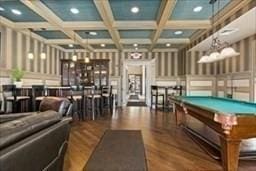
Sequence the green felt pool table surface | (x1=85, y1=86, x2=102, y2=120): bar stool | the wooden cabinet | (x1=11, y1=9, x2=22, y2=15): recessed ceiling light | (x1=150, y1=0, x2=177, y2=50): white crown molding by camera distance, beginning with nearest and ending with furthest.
Result: the green felt pool table surface, (x1=150, y1=0, x2=177, y2=50): white crown molding, (x1=11, y1=9, x2=22, y2=15): recessed ceiling light, (x1=85, y1=86, x2=102, y2=120): bar stool, the wooden cabinet

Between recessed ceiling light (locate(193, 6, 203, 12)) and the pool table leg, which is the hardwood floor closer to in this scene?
the pool table leg

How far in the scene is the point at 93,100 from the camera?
8.08 m

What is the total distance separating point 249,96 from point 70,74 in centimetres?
861

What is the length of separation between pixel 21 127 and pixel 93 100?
6536mm

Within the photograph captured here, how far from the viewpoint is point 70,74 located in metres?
12.6

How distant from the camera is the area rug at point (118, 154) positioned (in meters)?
3.24

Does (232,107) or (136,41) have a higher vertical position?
(136,41)

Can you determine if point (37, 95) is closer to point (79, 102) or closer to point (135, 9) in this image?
point (79, 102)

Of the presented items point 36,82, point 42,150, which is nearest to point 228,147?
point 42,150

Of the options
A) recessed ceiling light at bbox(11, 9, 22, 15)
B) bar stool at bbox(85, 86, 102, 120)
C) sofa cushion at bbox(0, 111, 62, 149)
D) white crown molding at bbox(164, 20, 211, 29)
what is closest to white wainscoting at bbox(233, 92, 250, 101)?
white crown molding at bbox(164, 20, 211, 29)

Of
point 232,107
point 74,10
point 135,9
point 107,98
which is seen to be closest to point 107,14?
point 135,9

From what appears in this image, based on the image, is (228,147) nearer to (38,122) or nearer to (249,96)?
(38,122)

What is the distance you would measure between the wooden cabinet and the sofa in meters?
10.1

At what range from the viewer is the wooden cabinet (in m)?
12.5
